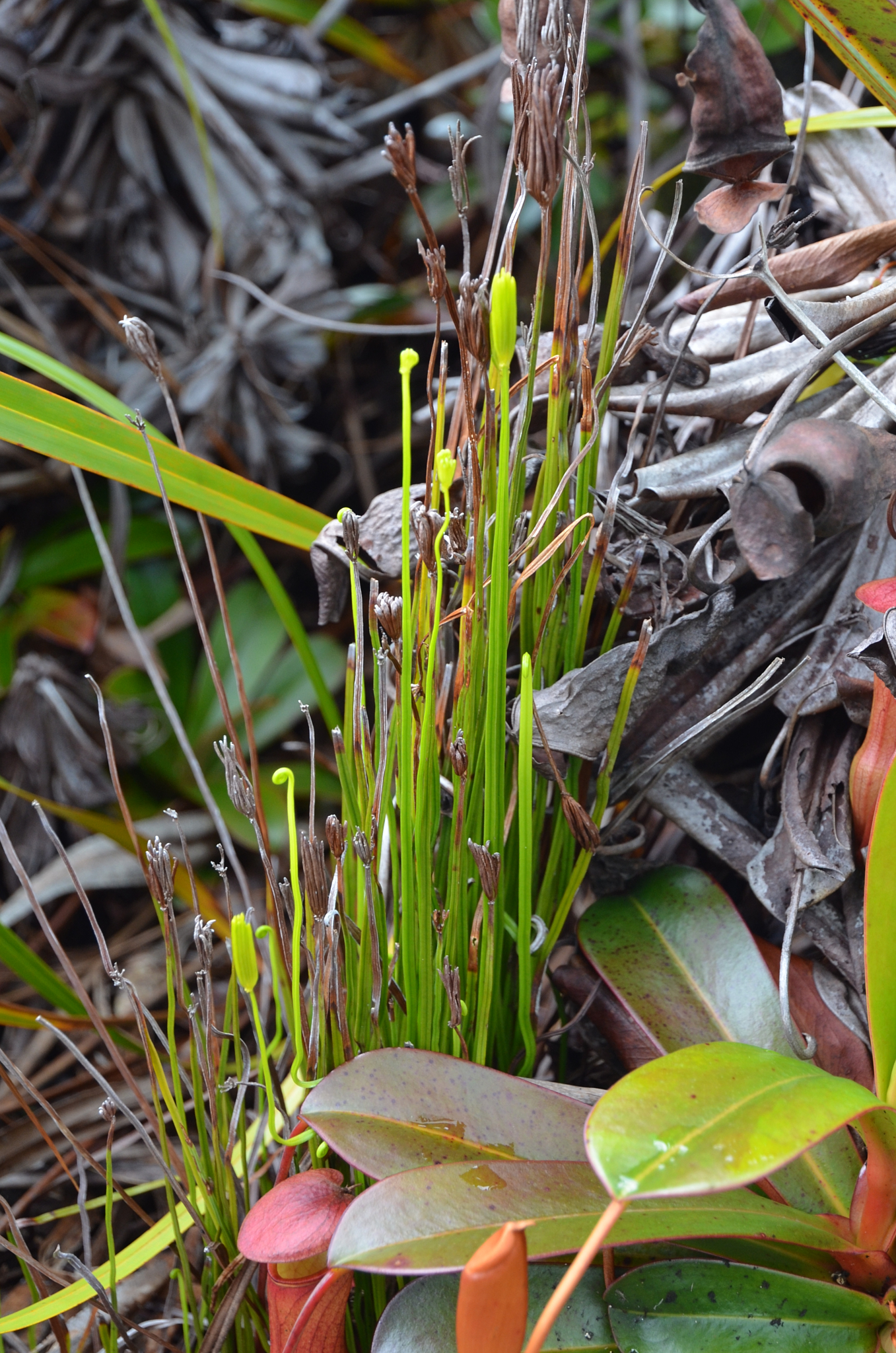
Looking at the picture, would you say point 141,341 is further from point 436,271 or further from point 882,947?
point 882,947

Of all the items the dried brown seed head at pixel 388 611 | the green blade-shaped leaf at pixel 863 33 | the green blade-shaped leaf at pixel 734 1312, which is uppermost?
the green blade-shaped leaf at pixel 863 33

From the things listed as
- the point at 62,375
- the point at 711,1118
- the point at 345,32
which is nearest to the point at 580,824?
the point at 711,1118

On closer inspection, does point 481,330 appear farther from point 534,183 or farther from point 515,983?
point 515,983

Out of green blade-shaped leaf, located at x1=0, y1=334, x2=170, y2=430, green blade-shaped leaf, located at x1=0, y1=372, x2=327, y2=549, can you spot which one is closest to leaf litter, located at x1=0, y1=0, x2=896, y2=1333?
green blade-shaped leaf, located at x1=0, y1=372, x2=327, y2=549

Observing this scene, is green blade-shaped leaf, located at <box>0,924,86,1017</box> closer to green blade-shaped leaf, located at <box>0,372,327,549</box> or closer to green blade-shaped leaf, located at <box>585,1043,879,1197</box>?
green blade-shaped leaf, located at <box>0,372,327,549</box>

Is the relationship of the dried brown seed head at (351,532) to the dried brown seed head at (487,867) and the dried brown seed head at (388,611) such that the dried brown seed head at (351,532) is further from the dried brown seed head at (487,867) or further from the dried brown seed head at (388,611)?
the dried brown seed head at (487,867)

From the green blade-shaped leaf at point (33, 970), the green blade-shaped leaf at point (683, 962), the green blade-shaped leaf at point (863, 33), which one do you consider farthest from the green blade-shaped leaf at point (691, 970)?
the green blade-shaped leaf at point (863, 33)
